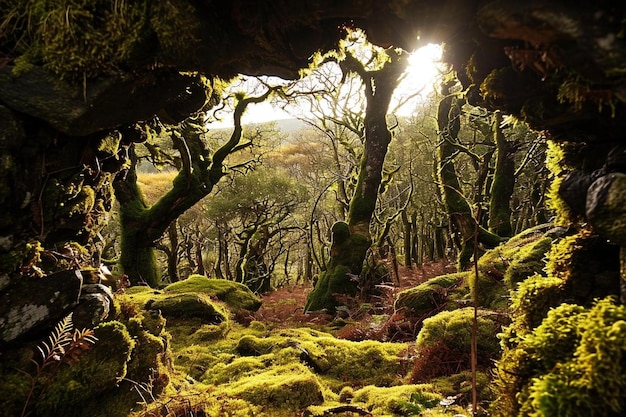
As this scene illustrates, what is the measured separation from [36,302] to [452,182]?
13.1m

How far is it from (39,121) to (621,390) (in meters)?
4.45

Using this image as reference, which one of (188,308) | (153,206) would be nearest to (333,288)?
(188,308)

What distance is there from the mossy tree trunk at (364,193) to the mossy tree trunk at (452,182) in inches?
93.2

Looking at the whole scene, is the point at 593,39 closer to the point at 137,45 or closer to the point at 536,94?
the point at 536,94

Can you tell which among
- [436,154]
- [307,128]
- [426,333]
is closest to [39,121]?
[426,333]

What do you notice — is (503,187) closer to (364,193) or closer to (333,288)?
(364,193)

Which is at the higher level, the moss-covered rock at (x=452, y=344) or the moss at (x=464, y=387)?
the moss-covered rock at (x=452, y=344)

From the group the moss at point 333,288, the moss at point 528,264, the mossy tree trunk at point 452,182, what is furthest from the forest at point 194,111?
the mossy tree trunk at point 452,182

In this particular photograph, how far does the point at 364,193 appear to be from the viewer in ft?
40.3

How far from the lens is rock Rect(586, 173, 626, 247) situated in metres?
2.16

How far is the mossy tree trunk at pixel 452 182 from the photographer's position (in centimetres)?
1309

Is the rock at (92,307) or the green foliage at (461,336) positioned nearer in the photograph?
the rock at (92,307)

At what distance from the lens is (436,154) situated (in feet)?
47.4

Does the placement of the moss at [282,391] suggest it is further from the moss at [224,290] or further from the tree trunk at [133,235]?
the tree trunk at [133,235]
